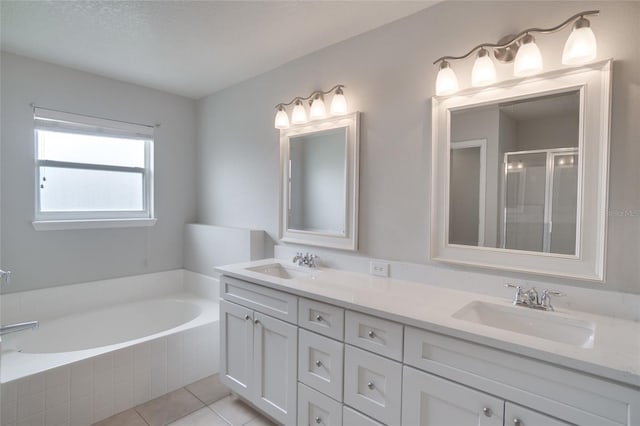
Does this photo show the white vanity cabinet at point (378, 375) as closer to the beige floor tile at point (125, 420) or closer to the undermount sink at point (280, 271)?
the undermount sink at point (280, 271)

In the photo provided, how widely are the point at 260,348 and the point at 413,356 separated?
3.28 feet

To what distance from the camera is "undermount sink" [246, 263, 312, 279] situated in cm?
225

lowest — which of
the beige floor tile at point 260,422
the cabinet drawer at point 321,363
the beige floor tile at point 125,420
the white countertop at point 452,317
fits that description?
the beige floor tile at point 125,420

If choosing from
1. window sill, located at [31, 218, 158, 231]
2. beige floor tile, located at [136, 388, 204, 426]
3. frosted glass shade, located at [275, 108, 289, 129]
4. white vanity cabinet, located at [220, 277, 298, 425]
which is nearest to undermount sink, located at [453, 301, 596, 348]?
white vanity cabinet, located at [220, 277, 298, 425]

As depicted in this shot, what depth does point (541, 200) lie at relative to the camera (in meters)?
1.48

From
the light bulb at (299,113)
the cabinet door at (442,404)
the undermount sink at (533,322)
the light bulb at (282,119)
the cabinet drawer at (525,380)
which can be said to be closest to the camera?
the cabinet drawer at (525,380)

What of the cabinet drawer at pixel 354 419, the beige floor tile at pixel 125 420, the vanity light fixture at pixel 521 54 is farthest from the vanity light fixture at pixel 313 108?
the beige floor tile at pixel 125 420

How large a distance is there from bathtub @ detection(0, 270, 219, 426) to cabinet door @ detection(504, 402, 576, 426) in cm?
216

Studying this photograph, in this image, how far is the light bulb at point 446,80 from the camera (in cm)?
167

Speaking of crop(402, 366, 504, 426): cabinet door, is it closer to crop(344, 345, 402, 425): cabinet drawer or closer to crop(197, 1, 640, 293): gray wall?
crop(344, 345, 402, 425): cabinet drawer

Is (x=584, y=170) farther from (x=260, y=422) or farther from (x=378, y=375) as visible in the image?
(x=260, y=422)

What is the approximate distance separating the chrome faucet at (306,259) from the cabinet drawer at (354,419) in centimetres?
98

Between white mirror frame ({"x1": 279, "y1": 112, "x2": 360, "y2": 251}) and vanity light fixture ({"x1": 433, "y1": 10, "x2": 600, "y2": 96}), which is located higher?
vanity light fixture ({"x1": 433, "y1": 10, "x2": 600, "y2": 96})

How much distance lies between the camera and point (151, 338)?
2287 mm
